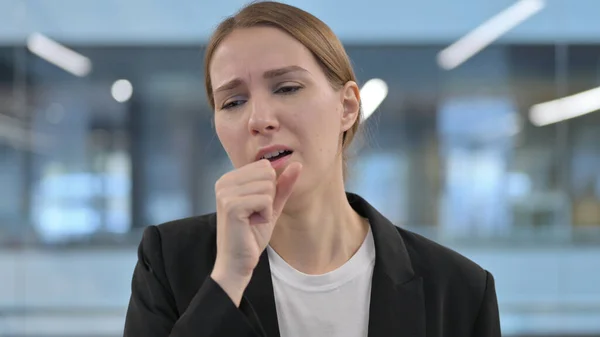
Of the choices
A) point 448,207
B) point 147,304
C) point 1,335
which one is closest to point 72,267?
point 1,335

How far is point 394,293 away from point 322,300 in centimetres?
11

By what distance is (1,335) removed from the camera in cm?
326

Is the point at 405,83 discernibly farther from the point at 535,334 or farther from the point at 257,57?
the point at 257,57

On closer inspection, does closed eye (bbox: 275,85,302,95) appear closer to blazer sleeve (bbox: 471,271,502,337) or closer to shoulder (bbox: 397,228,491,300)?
shoulder (bbox: 397,228,491,300)

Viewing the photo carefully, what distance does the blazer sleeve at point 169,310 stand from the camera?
2.33 ft

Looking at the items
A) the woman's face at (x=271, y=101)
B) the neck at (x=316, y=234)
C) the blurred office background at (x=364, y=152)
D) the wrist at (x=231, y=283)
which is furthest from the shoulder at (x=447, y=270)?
the blurred office background at (x=364, y=152)

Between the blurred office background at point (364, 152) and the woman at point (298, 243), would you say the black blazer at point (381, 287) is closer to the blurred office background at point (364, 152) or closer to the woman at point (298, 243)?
the woman at point (298, 243)

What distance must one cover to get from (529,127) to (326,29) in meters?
2.51

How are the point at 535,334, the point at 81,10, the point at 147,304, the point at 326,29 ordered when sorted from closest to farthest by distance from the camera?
1. the point at 147,304
2. the point at 326,29
3. the point at 81,10
4. the point at 535,334

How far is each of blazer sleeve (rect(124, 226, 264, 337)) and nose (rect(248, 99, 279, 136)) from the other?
0.22m

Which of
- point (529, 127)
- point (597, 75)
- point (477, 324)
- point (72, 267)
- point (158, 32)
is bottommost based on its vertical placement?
point (477, 324)

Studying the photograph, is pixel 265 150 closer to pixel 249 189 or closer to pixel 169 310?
pixel 249 189

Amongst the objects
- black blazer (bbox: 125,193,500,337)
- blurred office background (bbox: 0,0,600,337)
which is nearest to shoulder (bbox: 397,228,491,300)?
black blazer (bbox: 125,193,500,337)

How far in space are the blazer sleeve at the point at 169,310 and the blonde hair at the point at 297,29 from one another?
1.11ft
